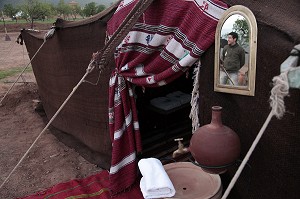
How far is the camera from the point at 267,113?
2.12 meters

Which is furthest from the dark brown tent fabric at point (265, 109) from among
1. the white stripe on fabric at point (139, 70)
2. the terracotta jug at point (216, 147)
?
the white stripe on fabric at point (139, 70)

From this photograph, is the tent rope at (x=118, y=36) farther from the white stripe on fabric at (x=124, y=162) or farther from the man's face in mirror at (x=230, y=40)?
the white stripe on fabric at (x=124, y=162)

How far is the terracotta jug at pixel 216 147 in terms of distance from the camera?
201cm

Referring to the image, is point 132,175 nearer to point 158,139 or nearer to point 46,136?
point 158,139

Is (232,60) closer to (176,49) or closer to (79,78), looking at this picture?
(176,49)

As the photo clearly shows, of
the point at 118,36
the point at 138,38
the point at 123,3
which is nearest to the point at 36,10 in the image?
the point at 123,3

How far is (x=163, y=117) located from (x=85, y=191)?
5.23 ft

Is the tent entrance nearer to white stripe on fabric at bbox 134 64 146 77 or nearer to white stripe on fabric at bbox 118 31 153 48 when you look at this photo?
white stripe on fabric at bbox 134 64 146 77

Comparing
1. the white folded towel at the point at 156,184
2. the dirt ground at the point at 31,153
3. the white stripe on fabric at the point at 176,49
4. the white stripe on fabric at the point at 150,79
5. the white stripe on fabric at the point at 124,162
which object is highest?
the white stripe on fabric at the point at 176,49

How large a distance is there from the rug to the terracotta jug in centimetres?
154

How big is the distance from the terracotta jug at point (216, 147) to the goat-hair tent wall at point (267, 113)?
294mm

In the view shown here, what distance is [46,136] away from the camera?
223 inches

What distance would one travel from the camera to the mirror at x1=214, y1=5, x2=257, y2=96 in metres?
2.12

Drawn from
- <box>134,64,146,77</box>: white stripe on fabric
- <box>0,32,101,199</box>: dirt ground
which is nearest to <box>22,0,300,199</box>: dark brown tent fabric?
<box>134,64,146,77</box>: white stripe on fabric
